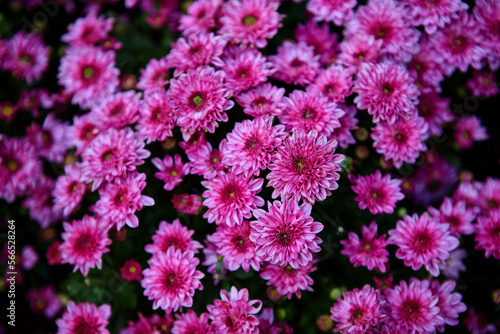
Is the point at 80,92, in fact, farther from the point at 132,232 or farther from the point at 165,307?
the point at 165,307

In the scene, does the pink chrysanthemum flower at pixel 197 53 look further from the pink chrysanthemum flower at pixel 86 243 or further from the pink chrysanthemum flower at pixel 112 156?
the pink chrysanthemum flower at pixel 86 243

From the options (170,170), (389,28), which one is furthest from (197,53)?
(389,28)

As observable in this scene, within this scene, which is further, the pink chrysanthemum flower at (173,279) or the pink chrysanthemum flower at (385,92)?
the pink chrysanthemum flower at (385,92)

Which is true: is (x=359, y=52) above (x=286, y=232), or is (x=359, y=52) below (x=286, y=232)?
above

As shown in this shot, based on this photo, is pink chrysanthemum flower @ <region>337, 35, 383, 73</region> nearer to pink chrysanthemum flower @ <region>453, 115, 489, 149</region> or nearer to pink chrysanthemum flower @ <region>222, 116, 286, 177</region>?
pink chrysanthemum flower @ <region>222, 116, 286, 177</region>

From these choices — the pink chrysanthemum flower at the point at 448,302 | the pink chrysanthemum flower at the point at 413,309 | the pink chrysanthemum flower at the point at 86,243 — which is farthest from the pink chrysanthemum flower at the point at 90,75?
the pink chrysanthemum flower at the point at 448,302

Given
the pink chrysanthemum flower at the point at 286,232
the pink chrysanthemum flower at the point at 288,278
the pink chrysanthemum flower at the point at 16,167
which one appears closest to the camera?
the pink chrysanthemum flower at the point at 286,232

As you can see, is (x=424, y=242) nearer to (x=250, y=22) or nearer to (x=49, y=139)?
(x=250, y=22)

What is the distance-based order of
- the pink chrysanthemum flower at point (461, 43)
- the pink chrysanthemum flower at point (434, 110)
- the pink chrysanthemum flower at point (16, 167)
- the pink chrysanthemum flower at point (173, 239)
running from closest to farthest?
1. the pink chrysanthemum flower at point (173, 239)
2. the pink chrysanthemum flower at point (461, 43)
3. the pink chrysanthemum flower at point (434, 110)
4. the pink chrysanthemum flower at point (16, 167)
